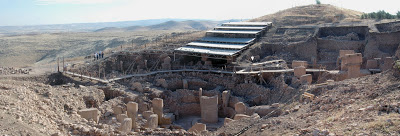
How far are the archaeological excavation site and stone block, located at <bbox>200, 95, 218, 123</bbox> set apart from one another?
0.19 feet

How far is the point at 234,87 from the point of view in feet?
78.3

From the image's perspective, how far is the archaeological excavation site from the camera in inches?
481

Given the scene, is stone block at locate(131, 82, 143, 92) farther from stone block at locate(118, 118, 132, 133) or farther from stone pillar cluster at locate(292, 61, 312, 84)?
stone pillar cluster at locate(292, 61, 312, 84)

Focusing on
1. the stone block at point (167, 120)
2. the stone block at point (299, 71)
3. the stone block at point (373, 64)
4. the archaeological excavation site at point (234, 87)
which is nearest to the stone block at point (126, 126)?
the archaeological excavation site at point (234, 87)

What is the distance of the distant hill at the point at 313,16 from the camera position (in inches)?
1414

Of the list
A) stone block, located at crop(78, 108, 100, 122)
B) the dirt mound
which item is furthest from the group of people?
the dirt mound

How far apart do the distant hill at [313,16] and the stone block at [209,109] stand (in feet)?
59.3

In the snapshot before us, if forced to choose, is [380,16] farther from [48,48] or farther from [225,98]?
[48,48]

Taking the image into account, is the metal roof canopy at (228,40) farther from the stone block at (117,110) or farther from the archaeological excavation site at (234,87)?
the stone block at (117,110)

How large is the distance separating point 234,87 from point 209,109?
11.8 ft

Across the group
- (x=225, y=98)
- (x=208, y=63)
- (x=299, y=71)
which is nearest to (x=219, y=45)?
(x=208, y=63)

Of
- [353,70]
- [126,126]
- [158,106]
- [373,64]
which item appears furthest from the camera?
[373,64]

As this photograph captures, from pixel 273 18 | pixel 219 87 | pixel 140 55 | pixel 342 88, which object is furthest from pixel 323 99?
pixel 273 18

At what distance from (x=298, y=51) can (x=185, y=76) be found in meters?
9.39
